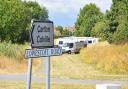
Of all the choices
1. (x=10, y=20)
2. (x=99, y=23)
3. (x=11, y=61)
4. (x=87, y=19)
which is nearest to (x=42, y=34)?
(x=11, y=61)

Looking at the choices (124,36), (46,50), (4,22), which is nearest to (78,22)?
(4,22)

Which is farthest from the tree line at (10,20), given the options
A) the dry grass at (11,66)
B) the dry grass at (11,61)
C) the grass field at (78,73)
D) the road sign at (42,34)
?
the road sign at (42,34)

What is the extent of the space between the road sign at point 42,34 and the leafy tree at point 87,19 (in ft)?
346

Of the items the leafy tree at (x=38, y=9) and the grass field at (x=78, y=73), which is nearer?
the grass field at (x=78, y=73)

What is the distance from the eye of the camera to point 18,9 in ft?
214

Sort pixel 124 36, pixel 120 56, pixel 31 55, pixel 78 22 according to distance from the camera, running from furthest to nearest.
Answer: pixel 78 22, pixel 124 36, pixel 120 56, pixel 31 55

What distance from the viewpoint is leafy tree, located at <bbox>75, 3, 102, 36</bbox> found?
119m

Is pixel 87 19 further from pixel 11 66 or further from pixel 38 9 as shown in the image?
pixel 11 66

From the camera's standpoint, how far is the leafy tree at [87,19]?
119 meters

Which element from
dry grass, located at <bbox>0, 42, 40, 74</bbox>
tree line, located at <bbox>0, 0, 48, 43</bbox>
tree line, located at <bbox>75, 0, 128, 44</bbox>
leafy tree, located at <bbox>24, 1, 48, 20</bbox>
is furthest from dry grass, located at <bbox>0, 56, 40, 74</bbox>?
leafy tree, located at <bbox>24, 1, 48, 20</bbox>

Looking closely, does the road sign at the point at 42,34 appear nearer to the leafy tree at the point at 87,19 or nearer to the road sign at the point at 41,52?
the road sign at the point at 41,52

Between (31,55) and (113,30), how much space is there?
176 ft

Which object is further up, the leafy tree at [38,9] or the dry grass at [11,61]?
the leafy tree at [38,9]

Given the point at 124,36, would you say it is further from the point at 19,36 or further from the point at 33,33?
the point at 33,33
